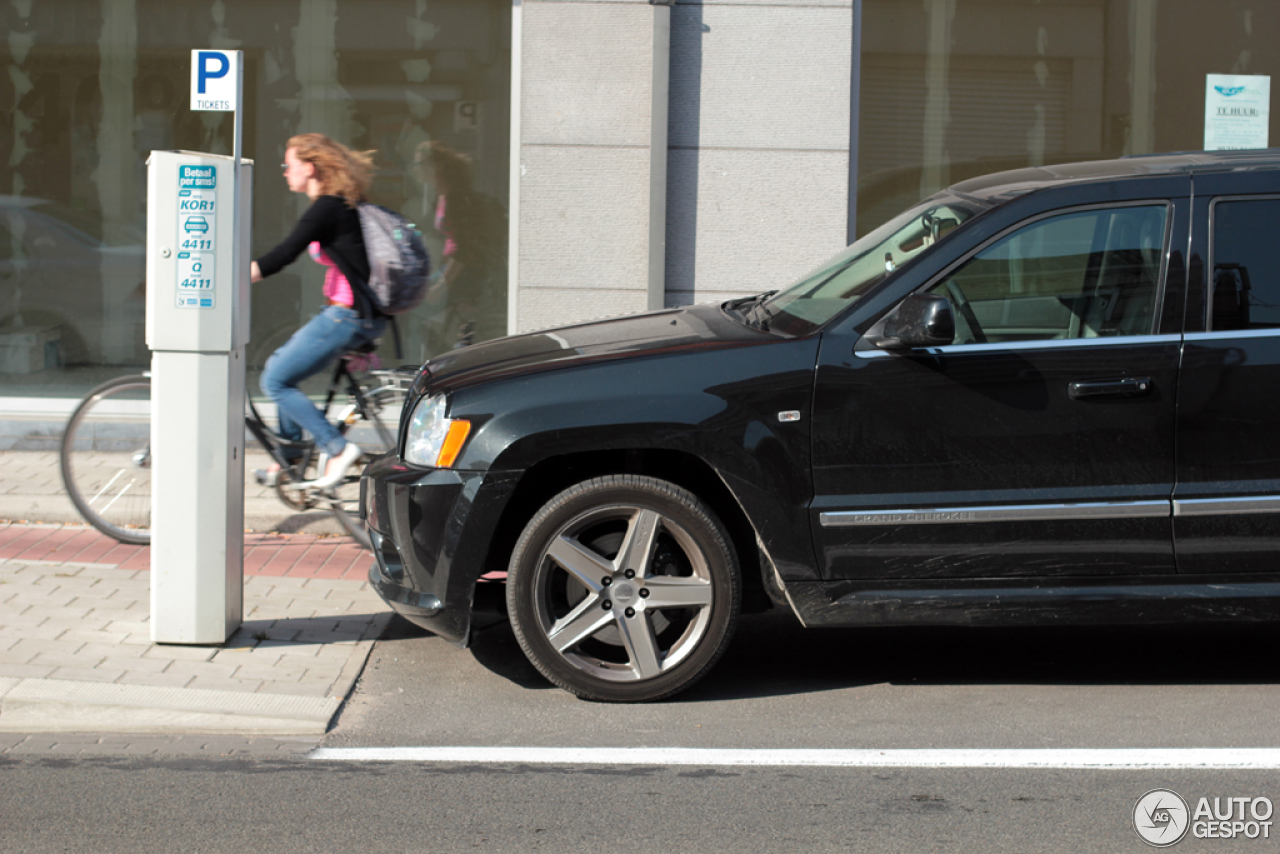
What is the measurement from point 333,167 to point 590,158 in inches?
115

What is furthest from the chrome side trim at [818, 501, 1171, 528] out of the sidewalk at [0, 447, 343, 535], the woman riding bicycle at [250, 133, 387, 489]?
the sidewalk at [0, 447, 343, 535]

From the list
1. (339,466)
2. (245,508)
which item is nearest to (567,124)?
(245,508)

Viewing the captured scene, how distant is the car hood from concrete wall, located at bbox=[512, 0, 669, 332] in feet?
12.0

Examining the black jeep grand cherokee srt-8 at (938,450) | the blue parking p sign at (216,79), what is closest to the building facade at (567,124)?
the blue parking p sign at (216,79)

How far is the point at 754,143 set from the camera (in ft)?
29.6

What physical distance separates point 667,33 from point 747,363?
4909mm

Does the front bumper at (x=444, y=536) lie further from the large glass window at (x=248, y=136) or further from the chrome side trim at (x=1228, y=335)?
the large glass window at (x=248, y=136)

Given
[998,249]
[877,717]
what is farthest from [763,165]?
[877,717]

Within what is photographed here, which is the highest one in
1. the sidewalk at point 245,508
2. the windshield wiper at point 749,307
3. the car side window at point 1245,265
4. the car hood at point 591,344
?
the car side window at point 1245,265

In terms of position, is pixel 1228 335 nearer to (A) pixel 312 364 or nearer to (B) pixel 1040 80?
(A) pixel 312 364

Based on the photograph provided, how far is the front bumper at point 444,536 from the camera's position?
4508 mm

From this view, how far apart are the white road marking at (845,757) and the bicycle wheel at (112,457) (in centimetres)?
281

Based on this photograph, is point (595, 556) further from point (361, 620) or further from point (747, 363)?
point (361, 620)

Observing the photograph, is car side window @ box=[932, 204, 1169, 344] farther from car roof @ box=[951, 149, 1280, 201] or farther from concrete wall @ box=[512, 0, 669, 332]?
concrete wall @ box=[512, 0, 669, 332]
